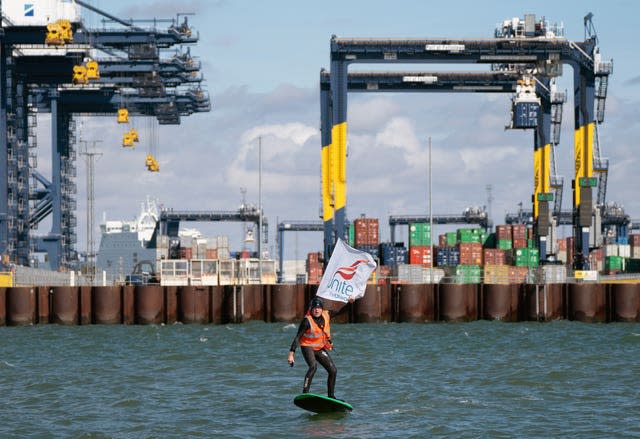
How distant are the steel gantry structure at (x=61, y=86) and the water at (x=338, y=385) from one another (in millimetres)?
27382

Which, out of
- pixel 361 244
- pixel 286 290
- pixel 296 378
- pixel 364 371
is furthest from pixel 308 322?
pixel 361 244

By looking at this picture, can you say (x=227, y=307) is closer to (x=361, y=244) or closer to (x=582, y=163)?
(x=582, y=163)

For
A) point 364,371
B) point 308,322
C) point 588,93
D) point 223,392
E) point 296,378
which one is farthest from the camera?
point 588,93

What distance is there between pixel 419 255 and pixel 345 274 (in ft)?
223

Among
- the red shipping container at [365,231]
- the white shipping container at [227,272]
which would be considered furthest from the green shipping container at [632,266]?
the white shipping container at [227,272]

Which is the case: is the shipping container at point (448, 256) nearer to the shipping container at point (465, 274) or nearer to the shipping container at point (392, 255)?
the shipping container at point (392, 255)

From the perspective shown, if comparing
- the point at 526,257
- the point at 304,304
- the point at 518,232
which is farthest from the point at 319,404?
the point at 518,232

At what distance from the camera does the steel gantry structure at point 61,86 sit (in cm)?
6881

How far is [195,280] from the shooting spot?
69.4 m

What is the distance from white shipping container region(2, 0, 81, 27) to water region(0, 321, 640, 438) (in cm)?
2745

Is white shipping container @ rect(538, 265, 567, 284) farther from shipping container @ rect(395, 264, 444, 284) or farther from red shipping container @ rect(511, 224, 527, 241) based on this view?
red shipping container @ rect(511, 224, 527, 241)

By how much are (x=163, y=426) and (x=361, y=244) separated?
7259cm

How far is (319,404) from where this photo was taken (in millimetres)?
22625

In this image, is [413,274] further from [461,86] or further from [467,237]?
[467,237]
